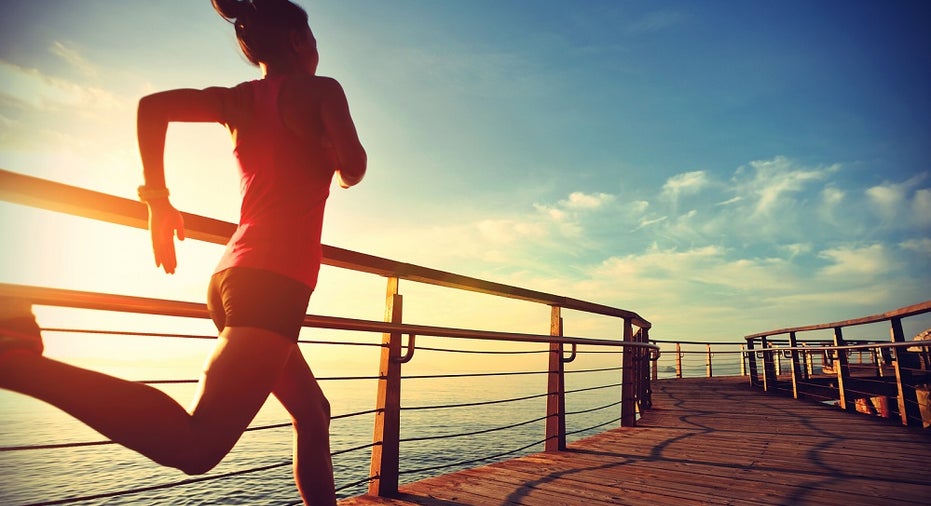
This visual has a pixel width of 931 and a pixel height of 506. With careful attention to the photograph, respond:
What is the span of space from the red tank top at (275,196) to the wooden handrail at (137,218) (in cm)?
45

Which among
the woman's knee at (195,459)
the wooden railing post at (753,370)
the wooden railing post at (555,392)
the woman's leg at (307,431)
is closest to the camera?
the woman's knee at (195,459)

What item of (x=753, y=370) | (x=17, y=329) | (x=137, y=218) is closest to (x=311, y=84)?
(x=137, y=218)

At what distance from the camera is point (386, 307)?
270 cm

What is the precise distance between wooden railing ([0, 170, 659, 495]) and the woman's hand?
32 cm

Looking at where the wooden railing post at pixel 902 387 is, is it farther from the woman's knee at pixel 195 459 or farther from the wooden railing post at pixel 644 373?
the woman's knee at pixel 195 459

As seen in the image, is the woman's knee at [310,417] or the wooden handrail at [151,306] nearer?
the wooden handrail at [151,306]

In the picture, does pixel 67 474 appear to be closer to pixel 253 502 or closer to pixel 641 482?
pixel 253 502

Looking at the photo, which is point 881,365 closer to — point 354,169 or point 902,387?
point 902,387

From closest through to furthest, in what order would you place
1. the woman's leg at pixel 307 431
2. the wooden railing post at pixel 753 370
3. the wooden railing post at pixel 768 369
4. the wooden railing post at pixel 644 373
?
1. the woman's leg at pixel 307 431
2. the wooden railing post at pixel 644 373
3. the wooden railing post at pixel 768 369
4. the wooden railing post at pixel 753 370

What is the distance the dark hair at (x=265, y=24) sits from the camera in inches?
53.0

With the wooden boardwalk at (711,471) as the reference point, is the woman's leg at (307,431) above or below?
above

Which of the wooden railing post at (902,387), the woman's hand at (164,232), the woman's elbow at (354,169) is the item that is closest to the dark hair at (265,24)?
the woman's elbow at (354,169)

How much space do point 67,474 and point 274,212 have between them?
39.6m

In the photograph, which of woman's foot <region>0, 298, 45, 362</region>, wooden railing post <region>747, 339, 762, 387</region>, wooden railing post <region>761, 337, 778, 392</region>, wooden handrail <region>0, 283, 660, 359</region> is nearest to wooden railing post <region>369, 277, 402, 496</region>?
wooden handrail <region>0, 283, 660, 359</region>
